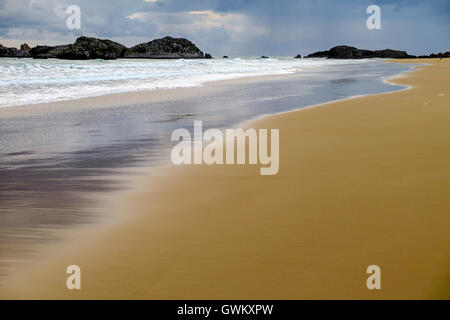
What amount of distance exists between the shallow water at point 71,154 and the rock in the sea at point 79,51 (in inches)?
3909

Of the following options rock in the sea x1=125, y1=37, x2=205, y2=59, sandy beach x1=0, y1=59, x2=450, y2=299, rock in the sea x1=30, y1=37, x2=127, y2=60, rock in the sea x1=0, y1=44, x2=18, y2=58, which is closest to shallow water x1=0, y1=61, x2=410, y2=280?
sandy beach x1=0, y1=59, x2=450, y2=299

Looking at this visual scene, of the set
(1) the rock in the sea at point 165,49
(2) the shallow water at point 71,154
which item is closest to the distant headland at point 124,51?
(1) the rock in the sea at point 165,49

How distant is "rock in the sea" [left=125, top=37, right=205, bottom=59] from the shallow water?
457ft

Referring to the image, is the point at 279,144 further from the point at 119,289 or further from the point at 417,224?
the point at 119,289

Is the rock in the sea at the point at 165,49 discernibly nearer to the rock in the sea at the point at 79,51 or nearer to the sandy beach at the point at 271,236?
the rock in the sea at the point at 79,51

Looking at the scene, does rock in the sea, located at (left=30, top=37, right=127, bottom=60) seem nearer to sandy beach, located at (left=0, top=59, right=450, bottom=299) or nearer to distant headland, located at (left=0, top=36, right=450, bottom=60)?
distant headland, located at (left=0, top=36, right=450, bottom=60)

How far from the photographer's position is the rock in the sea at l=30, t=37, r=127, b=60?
10494 centimetres

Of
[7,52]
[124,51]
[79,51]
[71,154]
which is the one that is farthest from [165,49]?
[71,154]

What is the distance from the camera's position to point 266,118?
10.4m

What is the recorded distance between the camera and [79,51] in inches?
4134

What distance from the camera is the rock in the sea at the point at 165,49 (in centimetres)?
14862
